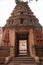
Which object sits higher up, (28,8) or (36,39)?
(28,8)

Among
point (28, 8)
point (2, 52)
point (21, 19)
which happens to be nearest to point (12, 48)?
point (2, 52)

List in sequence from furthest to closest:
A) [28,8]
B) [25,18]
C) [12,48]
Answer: [28,8] → [25,18] → [12,48]

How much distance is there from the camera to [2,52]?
19812 mm

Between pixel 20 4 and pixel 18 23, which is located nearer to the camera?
pixel 18 23

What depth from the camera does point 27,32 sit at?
21.0 meters

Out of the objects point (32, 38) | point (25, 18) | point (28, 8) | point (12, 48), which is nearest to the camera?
point (12, 48)

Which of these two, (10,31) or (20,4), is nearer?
(10,31)

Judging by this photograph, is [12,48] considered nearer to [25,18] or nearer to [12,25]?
[12,25]

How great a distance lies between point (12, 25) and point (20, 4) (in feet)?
12.9

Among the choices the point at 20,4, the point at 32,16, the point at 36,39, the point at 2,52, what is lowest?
the point at 2,52

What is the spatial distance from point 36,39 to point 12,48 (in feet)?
11.1

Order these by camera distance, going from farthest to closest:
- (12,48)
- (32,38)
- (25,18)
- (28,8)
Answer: (28,8)
(25,18)
(32,38)
(12,48)

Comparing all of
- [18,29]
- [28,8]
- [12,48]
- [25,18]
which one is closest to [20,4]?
[28,8]

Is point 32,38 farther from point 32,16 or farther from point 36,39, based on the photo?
point 32,16
